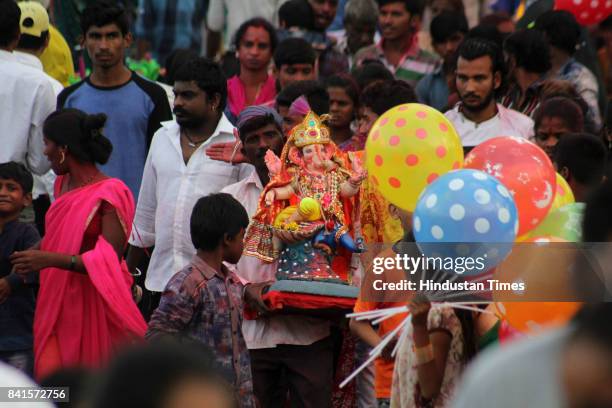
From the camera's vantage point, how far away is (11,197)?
6.96 meters

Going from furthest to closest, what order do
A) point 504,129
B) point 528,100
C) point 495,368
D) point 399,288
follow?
point 528,100 < point 504,129 < point 399,288 < point 495,368

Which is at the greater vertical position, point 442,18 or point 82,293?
point 442,18

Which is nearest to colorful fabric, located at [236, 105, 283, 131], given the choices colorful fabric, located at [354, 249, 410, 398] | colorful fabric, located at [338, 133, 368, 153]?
colorful fabric, located at [338, 133, 368, 153]

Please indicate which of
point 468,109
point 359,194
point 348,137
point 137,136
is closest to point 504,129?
point 468,109

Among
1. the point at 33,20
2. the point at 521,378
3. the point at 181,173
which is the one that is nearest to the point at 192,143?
the point at 181,173

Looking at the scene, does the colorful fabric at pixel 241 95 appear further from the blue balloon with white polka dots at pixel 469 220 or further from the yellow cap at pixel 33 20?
the blue balloon with white polka dots at pixel 469 220

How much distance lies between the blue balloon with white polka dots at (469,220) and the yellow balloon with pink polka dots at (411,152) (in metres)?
0.83

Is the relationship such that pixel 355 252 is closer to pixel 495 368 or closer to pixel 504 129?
pixel 504 129

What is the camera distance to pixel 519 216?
5098mm

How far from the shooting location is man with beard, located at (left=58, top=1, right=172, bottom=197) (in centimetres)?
838

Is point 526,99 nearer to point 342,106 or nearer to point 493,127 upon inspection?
point 493,127

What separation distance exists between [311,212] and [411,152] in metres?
0.96

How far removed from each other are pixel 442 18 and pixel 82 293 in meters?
5.08

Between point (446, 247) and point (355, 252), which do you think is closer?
point (446, 247)
